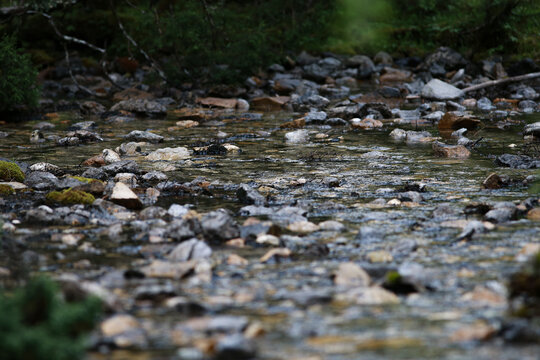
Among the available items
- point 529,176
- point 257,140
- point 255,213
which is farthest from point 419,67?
point 255,213

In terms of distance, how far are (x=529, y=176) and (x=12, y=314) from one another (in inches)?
197

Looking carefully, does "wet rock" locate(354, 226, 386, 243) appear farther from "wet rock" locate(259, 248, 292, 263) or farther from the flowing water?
"wet rock" locate(259, 248, 292, 263)

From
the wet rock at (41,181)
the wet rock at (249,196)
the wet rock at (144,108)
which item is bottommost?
the wet rock at (249,196)

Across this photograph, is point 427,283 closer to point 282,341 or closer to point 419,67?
point 282,341

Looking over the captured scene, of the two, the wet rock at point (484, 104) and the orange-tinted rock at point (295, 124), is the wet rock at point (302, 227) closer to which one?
the orange-tinted rock at point (295, 124)

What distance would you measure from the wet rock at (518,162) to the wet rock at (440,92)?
6923 millimetres

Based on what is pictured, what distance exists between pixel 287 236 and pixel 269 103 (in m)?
9.66

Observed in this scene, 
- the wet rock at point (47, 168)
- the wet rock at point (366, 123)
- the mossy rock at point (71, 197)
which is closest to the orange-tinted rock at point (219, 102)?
the wet rock at point (366, 123)

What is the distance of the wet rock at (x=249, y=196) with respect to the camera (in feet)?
17.5

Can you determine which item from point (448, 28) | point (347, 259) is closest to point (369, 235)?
point (347, 259)

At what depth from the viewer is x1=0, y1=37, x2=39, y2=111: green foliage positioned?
11.9 meters

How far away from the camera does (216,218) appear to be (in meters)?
4.28

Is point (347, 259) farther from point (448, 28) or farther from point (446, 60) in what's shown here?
point (448, 28)

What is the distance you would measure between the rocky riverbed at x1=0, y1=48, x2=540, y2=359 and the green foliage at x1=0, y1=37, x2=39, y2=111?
234 cm
